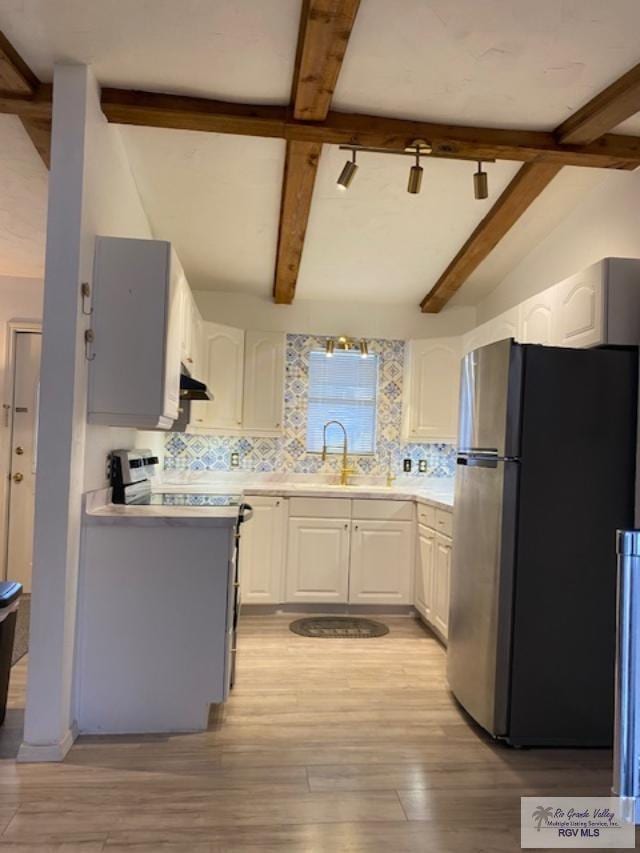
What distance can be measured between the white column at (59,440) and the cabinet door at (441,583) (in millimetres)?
2141

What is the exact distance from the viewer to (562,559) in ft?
7.88

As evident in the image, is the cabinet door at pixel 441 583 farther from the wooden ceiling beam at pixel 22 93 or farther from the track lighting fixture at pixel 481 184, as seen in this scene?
the wooden ceiling beam at pixel 22 93

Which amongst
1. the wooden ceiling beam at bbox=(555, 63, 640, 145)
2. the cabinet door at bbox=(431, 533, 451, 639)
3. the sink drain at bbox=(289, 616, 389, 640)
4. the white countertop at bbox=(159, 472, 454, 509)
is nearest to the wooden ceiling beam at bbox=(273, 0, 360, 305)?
the wooden ceiling beam at bbox=(555, 63, 640, 145)

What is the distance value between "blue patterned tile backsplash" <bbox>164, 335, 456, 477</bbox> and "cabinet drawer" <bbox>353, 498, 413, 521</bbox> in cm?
67

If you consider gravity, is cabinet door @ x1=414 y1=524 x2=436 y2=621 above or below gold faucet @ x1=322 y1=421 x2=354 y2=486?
below

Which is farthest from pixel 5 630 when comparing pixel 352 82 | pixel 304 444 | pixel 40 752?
pixel 352 82

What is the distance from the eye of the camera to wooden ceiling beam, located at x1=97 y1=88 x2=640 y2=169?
250 cm

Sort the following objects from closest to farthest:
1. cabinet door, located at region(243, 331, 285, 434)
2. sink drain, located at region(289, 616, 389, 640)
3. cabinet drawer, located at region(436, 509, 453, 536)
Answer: cabinet drawer, located at region(436, 509, 453, 536) < sink drain, located at region(289, 616, 389, 640) < cabinet door, located at region(243, 331, 285, 434)

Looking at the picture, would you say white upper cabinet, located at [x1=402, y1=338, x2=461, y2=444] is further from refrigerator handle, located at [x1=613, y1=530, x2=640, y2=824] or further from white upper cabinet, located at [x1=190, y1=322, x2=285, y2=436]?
refrigerator handle, located at [x1=613, y1=530, x2=640, y2=824]

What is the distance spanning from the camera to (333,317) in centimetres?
475

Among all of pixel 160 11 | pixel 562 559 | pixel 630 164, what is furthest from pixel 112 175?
pixel 562 559

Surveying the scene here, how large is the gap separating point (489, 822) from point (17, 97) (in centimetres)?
327

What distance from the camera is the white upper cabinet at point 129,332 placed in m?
2.41

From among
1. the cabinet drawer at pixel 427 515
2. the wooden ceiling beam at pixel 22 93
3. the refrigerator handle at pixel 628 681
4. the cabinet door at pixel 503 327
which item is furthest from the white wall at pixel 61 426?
the cabinet door at pixel 503 327
